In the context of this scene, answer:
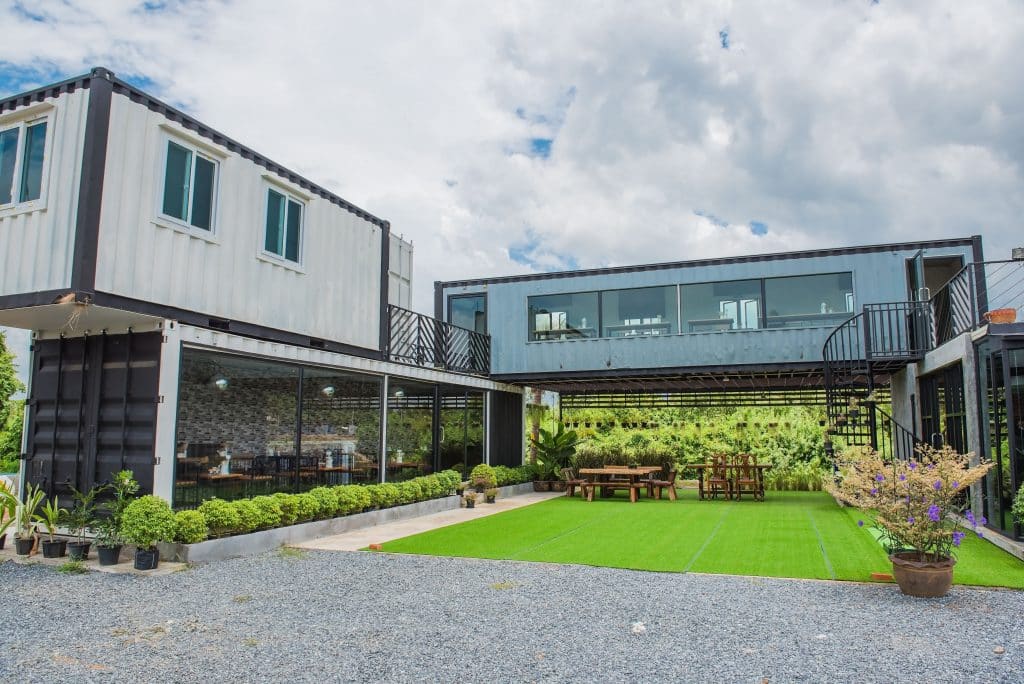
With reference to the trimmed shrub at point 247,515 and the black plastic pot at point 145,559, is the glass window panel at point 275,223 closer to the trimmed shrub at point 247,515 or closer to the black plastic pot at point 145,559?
the trimmed shrub at point 247,515

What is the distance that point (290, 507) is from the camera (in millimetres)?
8422

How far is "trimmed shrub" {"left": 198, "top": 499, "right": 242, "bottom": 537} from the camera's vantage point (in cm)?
727

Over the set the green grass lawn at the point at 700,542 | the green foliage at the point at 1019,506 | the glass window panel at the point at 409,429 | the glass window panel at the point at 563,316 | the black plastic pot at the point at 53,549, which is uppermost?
the glass window panel at the point at 563,316

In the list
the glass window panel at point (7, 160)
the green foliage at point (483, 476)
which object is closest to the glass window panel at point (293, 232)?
the glass window panel at point (7, 160)

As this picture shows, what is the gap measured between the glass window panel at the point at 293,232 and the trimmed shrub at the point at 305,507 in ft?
10.7

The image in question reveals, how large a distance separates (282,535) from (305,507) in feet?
1.62

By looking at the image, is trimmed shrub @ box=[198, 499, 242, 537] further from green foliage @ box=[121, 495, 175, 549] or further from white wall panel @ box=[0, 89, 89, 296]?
white wall panel @ box=[0, 89, 89, 296]

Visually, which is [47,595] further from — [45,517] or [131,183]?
[131,183]

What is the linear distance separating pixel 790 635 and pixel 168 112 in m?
7.81

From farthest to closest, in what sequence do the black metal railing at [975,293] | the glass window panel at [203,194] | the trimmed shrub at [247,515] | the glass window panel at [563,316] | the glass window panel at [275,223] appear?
1. the glass window panel at [563,316]
2. the glass window panel at [275,223]
3. the black metal railing at [975,293]
4. the glass window panel at [203,194]
5. the trimmed shrub at [247,515]

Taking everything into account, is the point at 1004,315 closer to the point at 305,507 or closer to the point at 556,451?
the point at 305,507

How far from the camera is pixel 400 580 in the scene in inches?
248

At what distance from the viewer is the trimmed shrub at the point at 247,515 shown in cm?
761

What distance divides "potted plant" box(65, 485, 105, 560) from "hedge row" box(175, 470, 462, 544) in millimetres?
906
